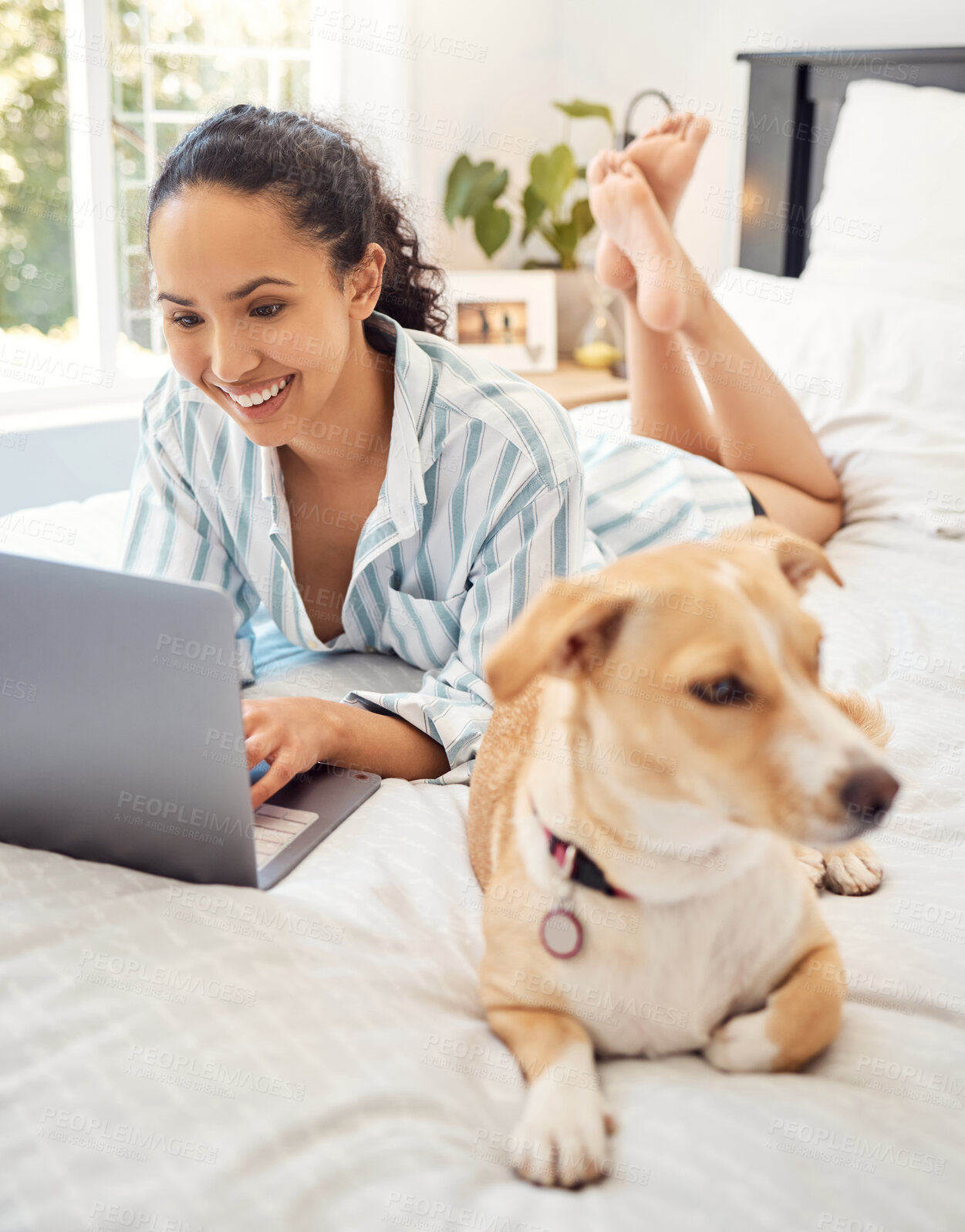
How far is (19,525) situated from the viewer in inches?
69.6

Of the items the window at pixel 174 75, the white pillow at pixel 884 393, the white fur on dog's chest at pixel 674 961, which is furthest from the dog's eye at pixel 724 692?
the window at pixel 174 75

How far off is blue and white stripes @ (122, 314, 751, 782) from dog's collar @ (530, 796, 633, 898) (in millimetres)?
436

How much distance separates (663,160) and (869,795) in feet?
5.84

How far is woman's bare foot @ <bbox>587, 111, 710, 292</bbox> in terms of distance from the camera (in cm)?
212

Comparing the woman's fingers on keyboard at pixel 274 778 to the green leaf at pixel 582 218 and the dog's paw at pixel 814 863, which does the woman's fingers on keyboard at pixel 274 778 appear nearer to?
the dog's paw at pixel 814 863

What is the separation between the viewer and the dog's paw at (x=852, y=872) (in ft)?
3.47

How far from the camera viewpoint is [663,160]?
2123 mm

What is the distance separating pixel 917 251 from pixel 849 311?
0.25m

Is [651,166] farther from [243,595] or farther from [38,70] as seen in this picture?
[38,70]

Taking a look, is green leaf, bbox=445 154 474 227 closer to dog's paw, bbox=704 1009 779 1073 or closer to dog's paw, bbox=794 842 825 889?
dog's paw, bbox=794 842 825 889

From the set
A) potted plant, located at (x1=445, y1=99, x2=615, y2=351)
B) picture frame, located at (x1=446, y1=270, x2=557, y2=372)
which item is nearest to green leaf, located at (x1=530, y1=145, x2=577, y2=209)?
potted plant, located at (x1=445, y1=99, x2=615, y2=351)

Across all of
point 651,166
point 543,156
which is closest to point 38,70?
point 543,156

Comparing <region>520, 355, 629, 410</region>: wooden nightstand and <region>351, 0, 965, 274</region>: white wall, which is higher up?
<region>351, 0, 965, 274</region>: white wall

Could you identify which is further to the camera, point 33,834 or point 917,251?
point 917,251
